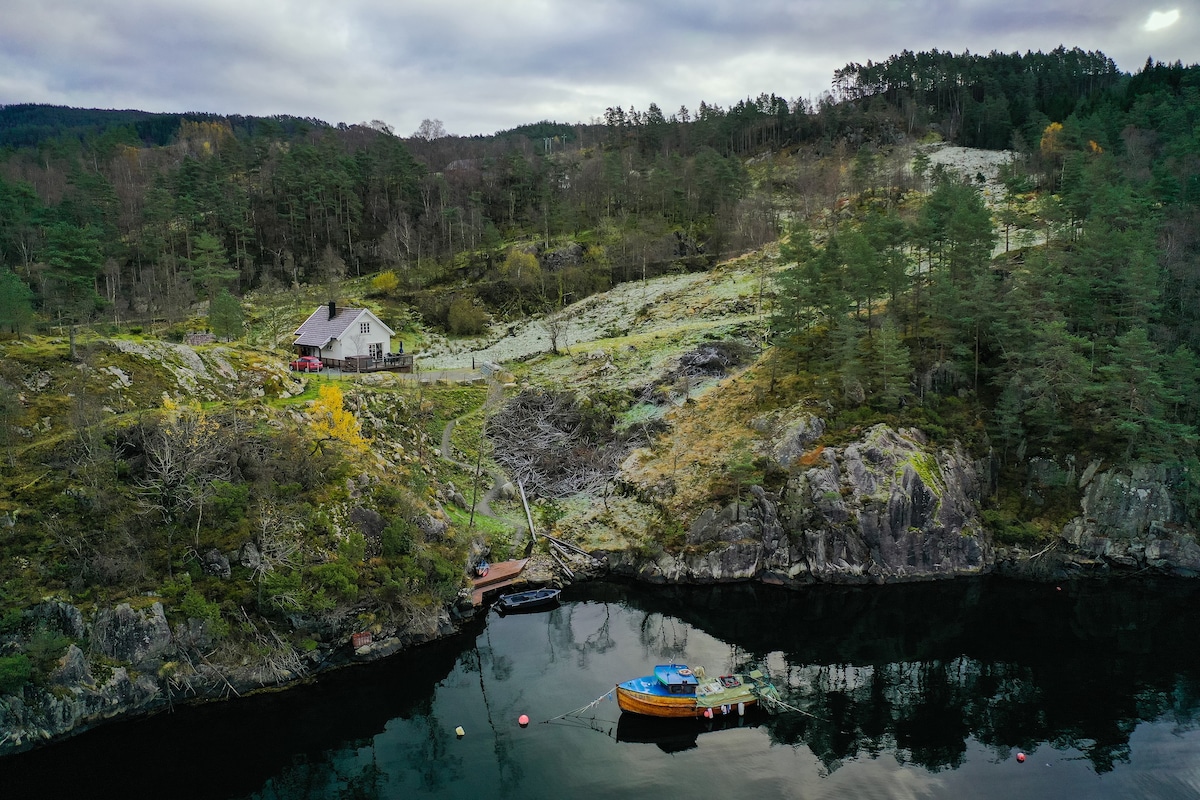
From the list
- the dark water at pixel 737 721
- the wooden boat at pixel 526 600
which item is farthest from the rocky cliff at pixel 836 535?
the wooden boat at pixel 526 600

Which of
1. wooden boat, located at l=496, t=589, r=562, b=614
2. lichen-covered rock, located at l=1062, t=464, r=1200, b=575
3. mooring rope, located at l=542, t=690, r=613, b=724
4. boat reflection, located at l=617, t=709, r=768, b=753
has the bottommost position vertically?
boat reflection, located at l=617, t=709, r=768, b=753

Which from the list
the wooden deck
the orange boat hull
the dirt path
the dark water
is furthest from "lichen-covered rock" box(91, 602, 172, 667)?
the dirt path

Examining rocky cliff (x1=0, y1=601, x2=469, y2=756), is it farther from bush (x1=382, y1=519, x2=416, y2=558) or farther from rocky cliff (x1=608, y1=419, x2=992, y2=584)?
rocky cliff (x1=608, y1=419, x2=992, y2=584)

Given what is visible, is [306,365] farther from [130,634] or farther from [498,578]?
[130,634]

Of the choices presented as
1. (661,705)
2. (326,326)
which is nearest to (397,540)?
(661,705)

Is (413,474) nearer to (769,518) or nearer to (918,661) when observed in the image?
(769,518)

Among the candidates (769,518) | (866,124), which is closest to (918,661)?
(769,518)

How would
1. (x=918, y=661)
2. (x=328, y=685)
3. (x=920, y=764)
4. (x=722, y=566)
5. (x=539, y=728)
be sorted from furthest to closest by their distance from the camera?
(x=722, y=566) < (x=918, y=661) < (x=328, y=685) < (x=539, y=728) < (x=920, y=764)

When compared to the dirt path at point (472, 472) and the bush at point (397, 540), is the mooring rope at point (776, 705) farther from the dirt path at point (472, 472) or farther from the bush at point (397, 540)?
the dirt path at point (472, 472)
